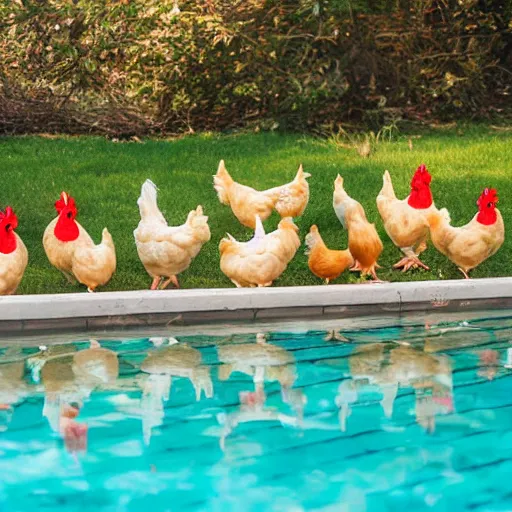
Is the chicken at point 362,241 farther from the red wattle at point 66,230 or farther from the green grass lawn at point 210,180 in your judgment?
the red wattle at point 66,230

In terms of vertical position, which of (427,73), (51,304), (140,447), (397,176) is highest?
(427,73)

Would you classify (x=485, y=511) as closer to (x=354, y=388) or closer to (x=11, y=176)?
(x=354, y=388)

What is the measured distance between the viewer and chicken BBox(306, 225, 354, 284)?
728 centimetres

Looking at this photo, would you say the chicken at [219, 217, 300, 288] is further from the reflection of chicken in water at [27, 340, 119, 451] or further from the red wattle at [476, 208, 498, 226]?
the red wattle at [476, 208, 498, 226]

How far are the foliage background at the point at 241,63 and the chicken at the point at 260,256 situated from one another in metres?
6.94

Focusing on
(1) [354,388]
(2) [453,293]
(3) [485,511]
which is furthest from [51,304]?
(3) [485,511]

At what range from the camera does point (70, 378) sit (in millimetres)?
5898

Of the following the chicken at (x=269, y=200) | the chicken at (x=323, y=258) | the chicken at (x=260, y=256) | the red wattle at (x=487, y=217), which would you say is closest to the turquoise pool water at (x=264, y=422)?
the chicken at (x=260, y=256)

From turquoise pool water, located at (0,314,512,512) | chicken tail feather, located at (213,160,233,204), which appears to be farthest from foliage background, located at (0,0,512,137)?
turquoise pool water, located at (0,314,512,512)

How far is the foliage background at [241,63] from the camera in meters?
13.9

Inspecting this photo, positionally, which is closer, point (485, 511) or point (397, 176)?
point (485, 511)

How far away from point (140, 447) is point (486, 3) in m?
11.0

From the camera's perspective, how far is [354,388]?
18.9 ft

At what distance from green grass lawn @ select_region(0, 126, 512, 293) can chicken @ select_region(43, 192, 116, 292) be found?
34cm
